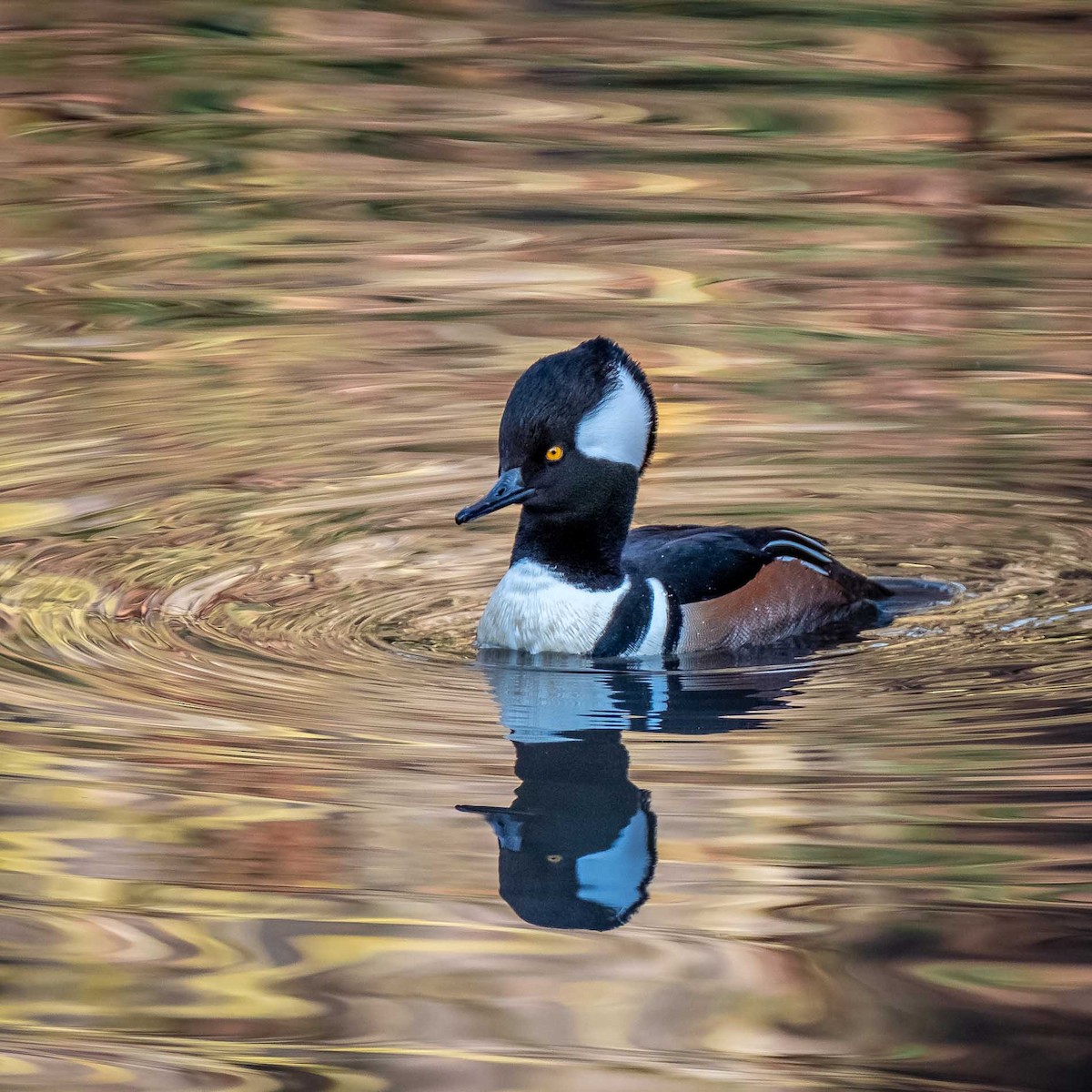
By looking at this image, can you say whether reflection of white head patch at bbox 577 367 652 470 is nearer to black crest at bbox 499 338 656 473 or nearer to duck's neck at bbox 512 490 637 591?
black crest at bbox 499 338 656 473

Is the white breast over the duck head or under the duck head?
under

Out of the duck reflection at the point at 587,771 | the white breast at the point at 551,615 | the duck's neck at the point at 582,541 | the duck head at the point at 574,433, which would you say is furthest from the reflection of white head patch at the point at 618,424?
the duck reflection at the point at 587,771

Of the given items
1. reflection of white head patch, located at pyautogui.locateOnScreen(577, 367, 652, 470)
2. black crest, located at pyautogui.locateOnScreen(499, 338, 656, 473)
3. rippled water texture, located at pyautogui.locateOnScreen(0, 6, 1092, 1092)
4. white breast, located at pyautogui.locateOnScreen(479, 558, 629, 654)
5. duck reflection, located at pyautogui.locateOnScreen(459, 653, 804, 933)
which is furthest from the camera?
white breast, located at pyautogui.locateOnScreen(479, 558, 629, 654)

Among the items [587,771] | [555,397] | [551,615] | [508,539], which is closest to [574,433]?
[555,397]

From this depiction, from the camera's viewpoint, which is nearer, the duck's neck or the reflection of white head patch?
the reflection of white head patch

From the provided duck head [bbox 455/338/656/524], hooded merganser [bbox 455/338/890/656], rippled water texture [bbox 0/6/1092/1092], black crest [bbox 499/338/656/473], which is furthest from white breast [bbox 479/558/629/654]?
black crest [bbox 499/338/656/473]

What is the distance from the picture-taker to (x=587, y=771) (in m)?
6.08

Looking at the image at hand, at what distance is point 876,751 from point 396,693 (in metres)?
1.64

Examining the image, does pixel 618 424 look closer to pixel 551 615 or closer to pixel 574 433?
pixel 574 433

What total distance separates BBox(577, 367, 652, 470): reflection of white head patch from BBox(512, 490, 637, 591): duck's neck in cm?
18

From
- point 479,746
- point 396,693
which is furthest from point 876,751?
point 396,693

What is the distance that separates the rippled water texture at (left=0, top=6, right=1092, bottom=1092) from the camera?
4.63 metres

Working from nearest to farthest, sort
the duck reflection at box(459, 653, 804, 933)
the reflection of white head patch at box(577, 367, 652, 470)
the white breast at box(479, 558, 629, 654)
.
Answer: the duck reflection at box(459, 653, 804, 933) → the reflection of white head patch at box(577, 367, 652, 470) → the white breast at box(479, 558, 629, 654)

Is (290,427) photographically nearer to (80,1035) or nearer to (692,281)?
(692,281)
